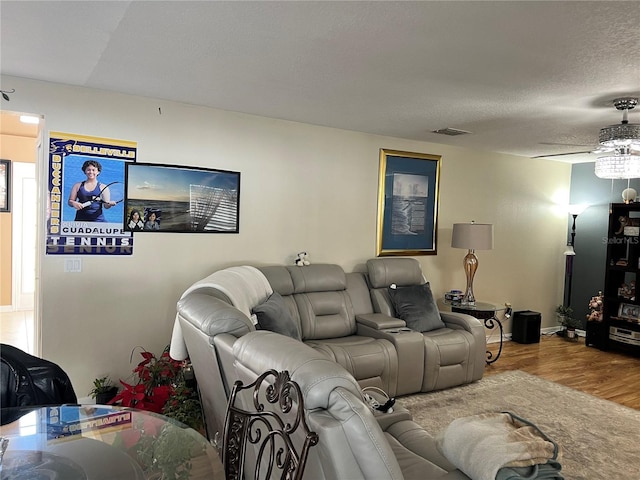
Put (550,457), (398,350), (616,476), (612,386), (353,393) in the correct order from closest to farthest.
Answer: (353,393)
(550,457)
(616,476)
(398,350)
(612,386)

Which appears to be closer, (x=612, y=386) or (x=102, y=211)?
(x=102, y=211)

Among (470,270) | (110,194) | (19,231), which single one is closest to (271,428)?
(110,194)

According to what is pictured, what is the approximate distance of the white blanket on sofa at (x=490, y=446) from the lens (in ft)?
4.81

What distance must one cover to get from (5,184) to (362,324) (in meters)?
5.56

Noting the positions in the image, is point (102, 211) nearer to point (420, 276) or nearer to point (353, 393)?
point (353, 393)

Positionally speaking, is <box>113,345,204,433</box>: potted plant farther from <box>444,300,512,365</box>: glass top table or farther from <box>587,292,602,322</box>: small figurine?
<box>587,292,602,322</box>: small figurine

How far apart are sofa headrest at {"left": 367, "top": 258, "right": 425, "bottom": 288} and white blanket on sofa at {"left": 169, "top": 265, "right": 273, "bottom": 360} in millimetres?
1251

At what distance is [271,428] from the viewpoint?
1303 mm

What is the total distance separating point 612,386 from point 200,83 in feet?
15.2

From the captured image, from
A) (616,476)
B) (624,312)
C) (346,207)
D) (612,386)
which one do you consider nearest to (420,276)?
(346,207)

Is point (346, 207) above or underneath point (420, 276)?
above

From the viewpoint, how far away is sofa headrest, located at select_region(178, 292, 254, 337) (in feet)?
6.73

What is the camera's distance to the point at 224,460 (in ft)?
4.99

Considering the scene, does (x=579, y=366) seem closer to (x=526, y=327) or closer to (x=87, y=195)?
(x=526, y=327)
